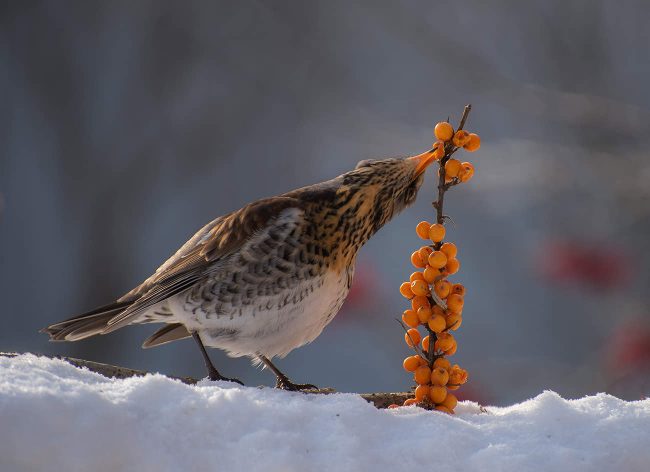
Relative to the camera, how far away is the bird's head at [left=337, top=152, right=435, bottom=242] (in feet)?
5.00

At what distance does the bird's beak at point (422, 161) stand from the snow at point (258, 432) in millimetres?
471

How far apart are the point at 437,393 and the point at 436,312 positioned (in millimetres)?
110

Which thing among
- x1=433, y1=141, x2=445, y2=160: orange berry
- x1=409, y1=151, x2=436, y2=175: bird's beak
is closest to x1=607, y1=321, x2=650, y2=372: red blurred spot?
x1=409, y1=151, x2=436, y2=175: bird's beak

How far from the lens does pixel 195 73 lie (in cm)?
479

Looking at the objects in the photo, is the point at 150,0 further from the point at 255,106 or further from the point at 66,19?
the point at 255,106

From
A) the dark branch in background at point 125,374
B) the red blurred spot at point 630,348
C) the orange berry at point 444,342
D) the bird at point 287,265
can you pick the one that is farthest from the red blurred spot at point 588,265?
the orange berry at point 444,342

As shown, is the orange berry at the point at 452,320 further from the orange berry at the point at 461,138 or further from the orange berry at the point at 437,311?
the orange berry at the point at 461,138

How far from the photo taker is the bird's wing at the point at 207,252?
5.40ft

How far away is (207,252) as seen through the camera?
171 centimetres

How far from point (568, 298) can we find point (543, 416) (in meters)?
2.38

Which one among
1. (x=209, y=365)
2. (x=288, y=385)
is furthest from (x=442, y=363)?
(x=209, y=365)

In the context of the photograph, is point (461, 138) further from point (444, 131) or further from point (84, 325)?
point (84, 325)

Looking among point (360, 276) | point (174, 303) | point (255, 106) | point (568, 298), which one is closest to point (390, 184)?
point (174, 303)

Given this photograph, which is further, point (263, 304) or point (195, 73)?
point (195, 73)
